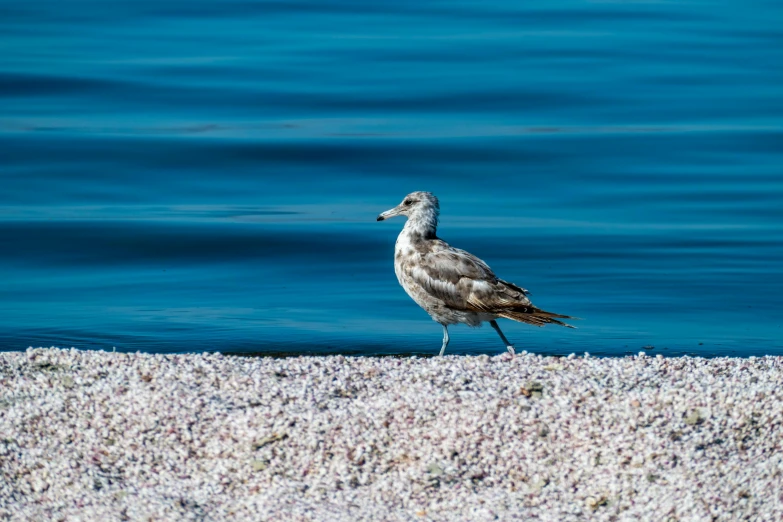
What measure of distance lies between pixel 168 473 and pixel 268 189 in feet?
42.0

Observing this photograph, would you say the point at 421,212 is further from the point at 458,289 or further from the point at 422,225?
the point at 458,289

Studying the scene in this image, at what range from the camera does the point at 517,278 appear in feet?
47.8

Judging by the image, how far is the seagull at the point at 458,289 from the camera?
10.0 meters

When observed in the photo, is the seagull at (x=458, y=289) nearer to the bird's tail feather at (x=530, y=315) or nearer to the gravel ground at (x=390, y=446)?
the bird's tail feather at (x=530, y=315)

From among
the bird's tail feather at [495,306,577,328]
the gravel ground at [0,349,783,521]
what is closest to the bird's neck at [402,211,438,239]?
the bird's tail feather at [495,306,577,328]

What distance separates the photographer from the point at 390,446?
692 centimetres

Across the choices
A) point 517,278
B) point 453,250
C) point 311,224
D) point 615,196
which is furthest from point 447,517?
point 615,196

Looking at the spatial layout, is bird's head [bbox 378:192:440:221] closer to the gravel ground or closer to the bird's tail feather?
the bird's tail feather

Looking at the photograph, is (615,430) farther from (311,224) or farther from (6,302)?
(311,224)

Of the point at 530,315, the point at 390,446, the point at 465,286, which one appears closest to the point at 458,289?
the point at 465,286

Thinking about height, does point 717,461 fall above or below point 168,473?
above

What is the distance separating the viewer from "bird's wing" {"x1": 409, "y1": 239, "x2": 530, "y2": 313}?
10055mm

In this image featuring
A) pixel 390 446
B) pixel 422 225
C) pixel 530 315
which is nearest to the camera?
pixel 390 446

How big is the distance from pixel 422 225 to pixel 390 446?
3940 millimetres
